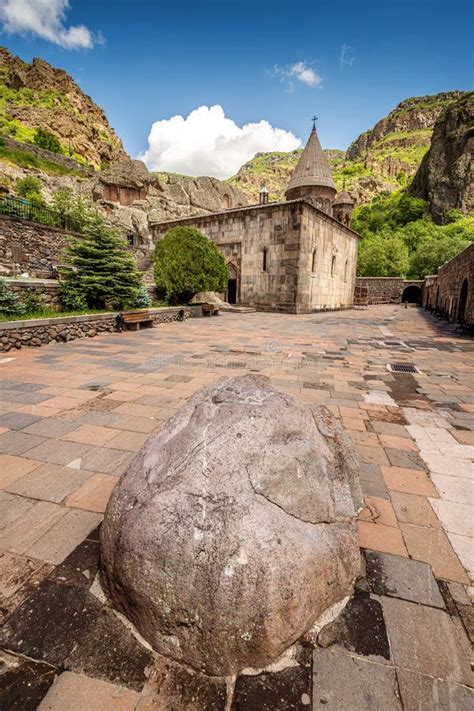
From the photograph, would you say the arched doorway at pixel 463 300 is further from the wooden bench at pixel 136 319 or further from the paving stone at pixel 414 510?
the paving stone at pixel 414 510

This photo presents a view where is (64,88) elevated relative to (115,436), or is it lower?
elevated

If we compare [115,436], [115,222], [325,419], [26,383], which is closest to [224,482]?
[325,419]

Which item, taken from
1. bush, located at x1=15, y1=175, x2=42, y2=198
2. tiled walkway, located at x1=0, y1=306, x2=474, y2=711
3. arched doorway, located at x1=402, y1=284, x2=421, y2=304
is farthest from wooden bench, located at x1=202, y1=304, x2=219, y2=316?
arched doorway, located at x1=402, y1=284, x2=421, y2=304

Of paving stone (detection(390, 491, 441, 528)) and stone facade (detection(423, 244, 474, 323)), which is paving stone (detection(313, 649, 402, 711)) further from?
stone facade (detection(423, 244, 474, 323))

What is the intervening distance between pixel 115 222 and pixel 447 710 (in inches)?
1251

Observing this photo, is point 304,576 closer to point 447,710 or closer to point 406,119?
point 447,710

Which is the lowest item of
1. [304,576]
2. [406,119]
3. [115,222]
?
[304,576]

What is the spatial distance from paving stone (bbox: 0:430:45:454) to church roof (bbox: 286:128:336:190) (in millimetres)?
26119

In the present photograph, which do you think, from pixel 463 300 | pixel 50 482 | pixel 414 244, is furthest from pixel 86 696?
pixel 414 244

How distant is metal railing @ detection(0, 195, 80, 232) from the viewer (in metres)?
14.3

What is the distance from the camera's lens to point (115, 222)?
27734mm

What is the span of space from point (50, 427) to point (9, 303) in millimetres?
6205

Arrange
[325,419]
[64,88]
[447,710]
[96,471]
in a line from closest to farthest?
1. [447,710]
2. [325,419]
3. [96,471]
4. [64,88]

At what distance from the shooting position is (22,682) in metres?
1.20
